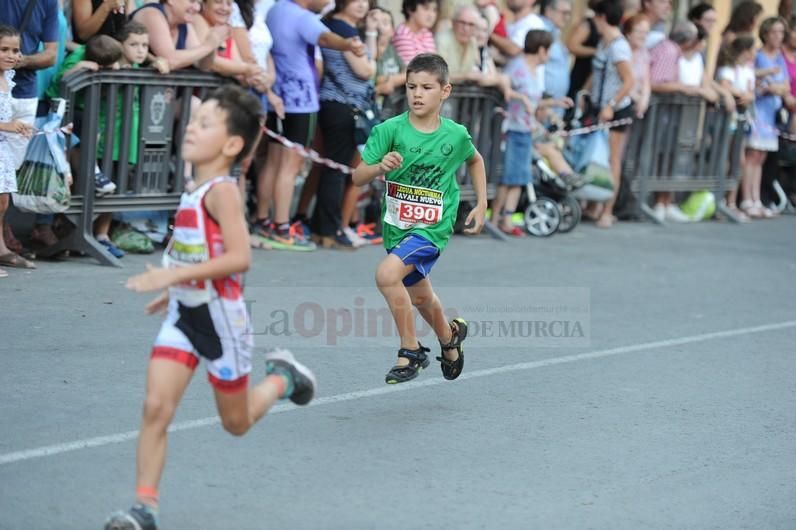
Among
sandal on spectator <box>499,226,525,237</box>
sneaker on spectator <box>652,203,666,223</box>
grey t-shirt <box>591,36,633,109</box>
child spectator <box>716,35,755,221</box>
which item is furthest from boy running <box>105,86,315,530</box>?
child spectator <box>716,35,755,221</box>

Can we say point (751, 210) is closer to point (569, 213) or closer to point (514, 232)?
point (569, 213)

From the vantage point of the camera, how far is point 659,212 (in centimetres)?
1548

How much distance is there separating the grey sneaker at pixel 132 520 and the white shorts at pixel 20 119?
17.4 feet

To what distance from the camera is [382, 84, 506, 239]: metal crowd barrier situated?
505 inches

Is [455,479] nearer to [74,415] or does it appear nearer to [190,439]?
[190,439]

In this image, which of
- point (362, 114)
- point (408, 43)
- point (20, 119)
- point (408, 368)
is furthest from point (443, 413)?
Answer: point (408, 43)

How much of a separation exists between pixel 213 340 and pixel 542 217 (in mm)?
8840

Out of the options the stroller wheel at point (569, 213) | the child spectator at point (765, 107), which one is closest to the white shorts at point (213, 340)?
the stroller wheel at point (569, 213)

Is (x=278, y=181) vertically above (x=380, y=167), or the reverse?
(x=380, y=167)

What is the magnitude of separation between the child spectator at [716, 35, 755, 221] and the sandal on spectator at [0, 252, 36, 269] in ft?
29.2

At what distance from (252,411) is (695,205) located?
1154cm

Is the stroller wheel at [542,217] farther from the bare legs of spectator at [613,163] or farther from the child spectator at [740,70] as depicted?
the child spectator at [740,70]

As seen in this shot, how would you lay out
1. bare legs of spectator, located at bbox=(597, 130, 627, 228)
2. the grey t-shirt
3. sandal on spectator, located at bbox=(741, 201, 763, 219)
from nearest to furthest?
the grey t-shirt < bare legs of spectator, located at bbox=(597, 130, 627, 228) < sandal on spectator, located at bbox=(741, 201, 763, 219)

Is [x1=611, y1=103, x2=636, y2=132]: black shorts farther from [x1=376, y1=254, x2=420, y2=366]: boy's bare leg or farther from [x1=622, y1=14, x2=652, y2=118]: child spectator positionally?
[x1=376, y1=254, x2=420, y2=366]: boy's bare leg
